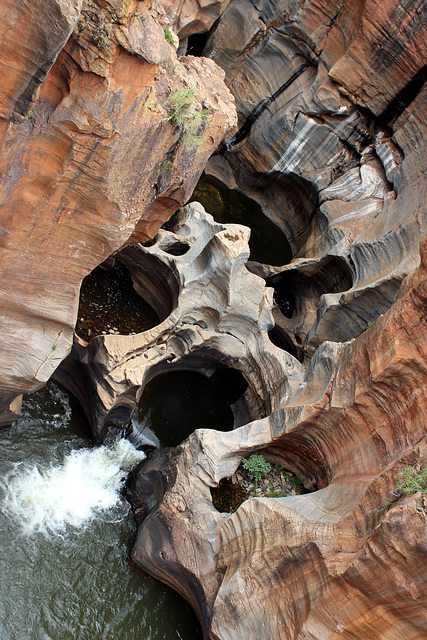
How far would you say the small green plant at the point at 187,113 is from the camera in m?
6.05

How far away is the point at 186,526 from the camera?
7859mm

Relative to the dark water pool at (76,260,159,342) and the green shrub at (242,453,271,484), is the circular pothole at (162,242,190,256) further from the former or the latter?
the green shrub at (242,453,271,484)

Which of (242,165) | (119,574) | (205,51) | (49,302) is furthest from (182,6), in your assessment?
(119,574)

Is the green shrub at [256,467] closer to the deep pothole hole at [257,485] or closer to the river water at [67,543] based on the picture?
the deep pothole hole at [257,485]

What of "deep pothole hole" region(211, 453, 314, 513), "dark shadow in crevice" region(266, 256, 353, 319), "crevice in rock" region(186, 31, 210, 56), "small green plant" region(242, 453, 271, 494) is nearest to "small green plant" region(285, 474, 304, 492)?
"deep pothole hole" region(211, 453, 314, 513)

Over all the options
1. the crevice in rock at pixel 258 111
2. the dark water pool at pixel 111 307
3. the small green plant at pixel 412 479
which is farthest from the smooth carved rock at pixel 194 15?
the small green plant at pixel 412 479

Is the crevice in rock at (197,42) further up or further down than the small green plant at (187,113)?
further down

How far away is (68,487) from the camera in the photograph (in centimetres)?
828

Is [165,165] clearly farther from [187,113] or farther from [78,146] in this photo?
[78,146]

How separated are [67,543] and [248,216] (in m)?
11.8

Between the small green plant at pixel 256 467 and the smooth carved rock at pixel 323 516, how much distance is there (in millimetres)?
248

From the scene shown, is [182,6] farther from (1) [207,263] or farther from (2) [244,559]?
(2) [244,559]

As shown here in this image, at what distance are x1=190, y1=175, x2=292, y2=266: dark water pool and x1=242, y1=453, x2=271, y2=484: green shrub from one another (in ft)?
23.9

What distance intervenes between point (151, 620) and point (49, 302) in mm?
5467
